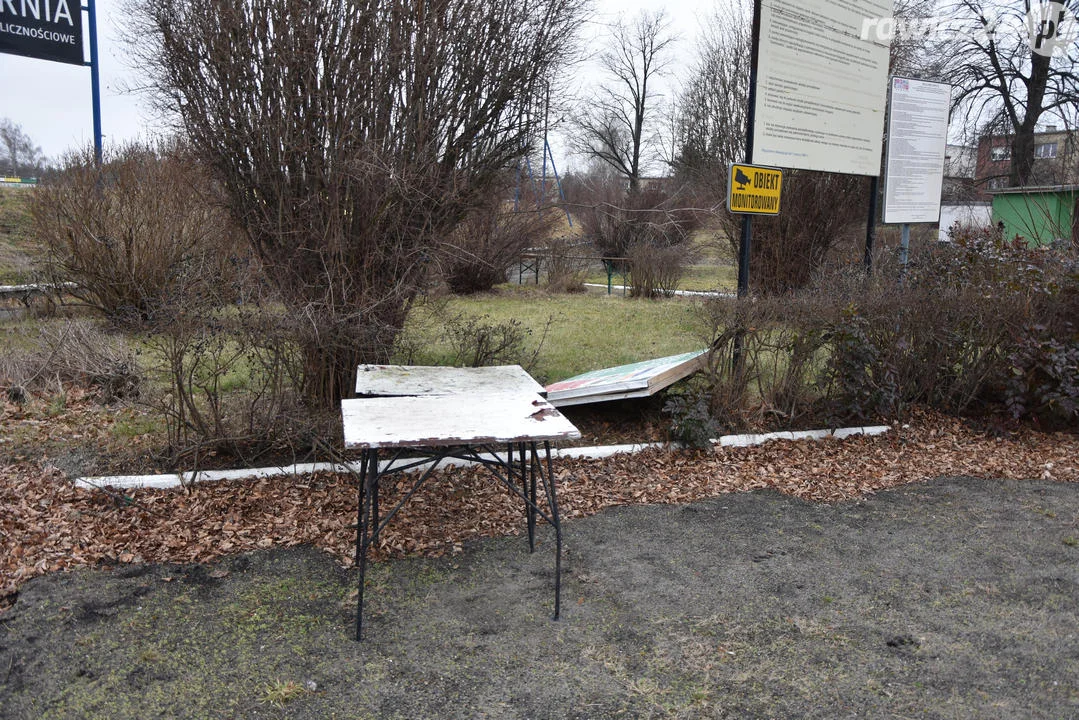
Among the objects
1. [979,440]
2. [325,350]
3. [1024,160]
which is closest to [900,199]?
[979,440]

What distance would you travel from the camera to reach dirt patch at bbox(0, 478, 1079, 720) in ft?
9.11

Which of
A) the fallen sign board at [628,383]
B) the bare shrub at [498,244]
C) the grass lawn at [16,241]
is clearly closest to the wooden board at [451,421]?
the fallen sign board at [628,383]

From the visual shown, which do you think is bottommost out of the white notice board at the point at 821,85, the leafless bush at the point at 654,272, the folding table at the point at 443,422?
the folding table at the point at 443,422

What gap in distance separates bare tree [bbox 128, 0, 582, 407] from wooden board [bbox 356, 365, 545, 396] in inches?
30.4

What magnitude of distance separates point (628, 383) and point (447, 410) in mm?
2278

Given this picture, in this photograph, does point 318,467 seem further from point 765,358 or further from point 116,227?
point 116,227

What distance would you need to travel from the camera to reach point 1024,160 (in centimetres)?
2211

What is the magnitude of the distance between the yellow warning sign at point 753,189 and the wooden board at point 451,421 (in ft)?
10.8

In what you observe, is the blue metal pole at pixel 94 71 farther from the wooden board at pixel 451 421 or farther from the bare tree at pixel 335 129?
the wooden board at pixel 451 421

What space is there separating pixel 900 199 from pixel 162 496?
24.6ft

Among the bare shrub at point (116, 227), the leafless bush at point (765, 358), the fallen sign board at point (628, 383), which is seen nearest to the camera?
the fallen sign board at point (628, 383)

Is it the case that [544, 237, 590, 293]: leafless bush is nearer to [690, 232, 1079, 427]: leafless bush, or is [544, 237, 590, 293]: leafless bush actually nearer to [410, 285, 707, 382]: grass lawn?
[410, 285, 707, 382]: grass lawn

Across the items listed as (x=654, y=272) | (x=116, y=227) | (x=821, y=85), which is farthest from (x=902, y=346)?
(x=654, y=272)

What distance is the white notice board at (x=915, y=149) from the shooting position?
8148 mm
